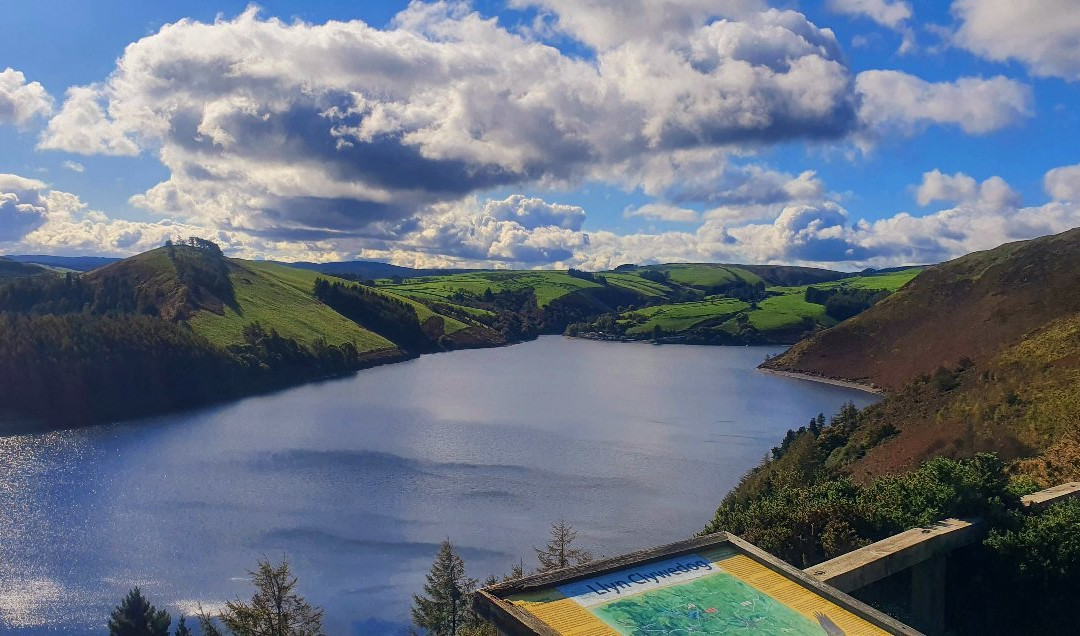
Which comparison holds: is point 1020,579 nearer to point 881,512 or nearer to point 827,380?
point 881,512

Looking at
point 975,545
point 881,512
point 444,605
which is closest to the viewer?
point 975,545

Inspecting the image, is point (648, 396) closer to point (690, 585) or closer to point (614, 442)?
point (614, 442)

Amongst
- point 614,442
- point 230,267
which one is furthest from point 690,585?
point 230,267

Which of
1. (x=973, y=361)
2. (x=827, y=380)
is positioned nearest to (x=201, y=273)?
(x=827, y=380)

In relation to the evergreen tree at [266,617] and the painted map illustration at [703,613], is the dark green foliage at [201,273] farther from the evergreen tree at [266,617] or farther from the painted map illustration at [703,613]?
the painted map illustration at [703,613]

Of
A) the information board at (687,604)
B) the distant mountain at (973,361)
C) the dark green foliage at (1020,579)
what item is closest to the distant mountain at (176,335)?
the distant mountain at (973,361)

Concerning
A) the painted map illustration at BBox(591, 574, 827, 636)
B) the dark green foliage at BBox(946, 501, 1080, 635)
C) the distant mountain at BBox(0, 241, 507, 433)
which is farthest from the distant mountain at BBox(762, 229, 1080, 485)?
the distant mountain at BBox(0, 241, 507, 433)
